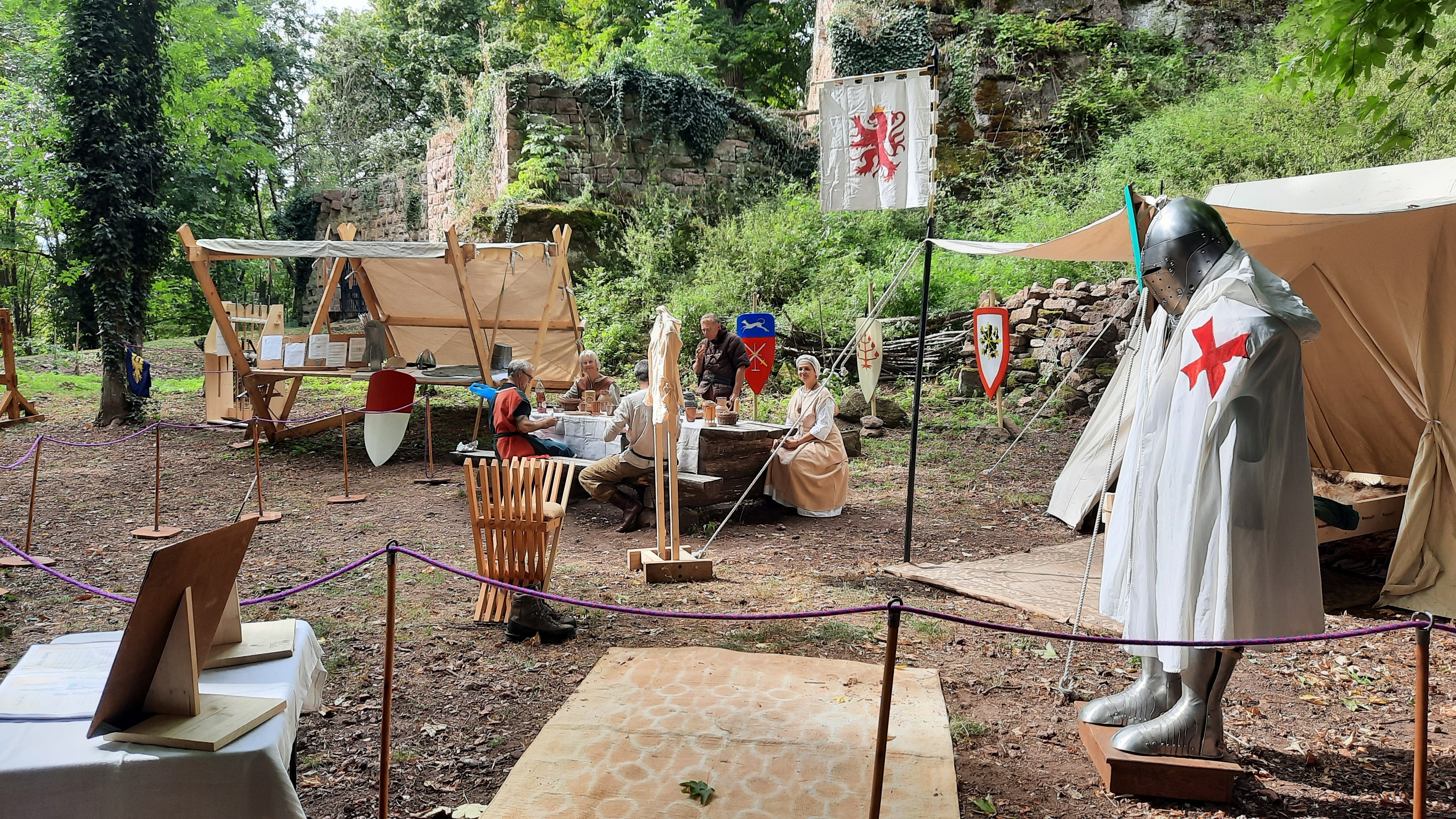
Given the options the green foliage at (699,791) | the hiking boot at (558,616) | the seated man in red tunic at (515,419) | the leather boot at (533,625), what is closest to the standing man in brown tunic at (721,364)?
the seated man in red tunic at (515,419)

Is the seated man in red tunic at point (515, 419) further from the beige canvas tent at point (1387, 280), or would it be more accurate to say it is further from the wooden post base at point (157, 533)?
the beige canvas tent at point (1387, 280)

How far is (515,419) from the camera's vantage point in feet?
20.4

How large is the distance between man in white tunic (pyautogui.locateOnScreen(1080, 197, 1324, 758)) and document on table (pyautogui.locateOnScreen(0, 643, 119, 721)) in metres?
2.91

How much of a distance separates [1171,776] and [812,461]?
4265 millimetres

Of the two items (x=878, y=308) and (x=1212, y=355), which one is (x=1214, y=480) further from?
(x=878, y=308)

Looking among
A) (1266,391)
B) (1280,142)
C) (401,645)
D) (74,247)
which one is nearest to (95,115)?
(74,247)

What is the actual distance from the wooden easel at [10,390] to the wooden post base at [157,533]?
176 inches

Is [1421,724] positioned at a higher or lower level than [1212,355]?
lower

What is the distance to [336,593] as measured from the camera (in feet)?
16.2

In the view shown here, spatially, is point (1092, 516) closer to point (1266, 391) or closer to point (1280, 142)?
point (1266, 391)

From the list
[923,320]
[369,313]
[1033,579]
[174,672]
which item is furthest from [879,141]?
[369,313]

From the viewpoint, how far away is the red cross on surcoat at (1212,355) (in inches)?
102

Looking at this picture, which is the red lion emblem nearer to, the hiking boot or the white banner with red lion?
the white banner with red lion

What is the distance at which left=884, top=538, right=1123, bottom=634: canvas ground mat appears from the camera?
15.3 feet
